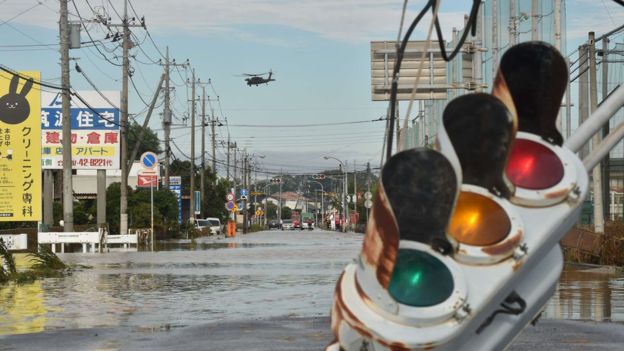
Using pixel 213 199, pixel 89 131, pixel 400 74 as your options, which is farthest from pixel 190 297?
pixel 213 199

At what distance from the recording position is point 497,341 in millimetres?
3479

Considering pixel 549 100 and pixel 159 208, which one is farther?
pixel 159 208

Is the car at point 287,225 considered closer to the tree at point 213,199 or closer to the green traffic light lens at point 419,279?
the tree at point 213,199

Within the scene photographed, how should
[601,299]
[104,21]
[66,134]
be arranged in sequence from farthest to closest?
1. [104,21]
2. [66,134]
3. [601,299]

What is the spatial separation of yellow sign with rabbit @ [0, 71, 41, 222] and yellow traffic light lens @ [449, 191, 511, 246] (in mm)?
36354

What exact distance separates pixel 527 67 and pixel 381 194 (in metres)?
0.70

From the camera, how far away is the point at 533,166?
349 centimetres

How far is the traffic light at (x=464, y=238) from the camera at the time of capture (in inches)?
128

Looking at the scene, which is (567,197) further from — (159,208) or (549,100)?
(159,208)

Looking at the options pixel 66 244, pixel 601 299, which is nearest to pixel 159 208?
pixel 66 244

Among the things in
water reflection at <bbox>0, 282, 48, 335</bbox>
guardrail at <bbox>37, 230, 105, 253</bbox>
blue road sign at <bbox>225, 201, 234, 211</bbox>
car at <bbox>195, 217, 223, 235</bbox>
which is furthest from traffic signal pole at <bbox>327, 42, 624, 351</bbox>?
blue road sign at <bbox>225, 201, 234, 211</bbox>

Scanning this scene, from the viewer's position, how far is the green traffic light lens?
328cm

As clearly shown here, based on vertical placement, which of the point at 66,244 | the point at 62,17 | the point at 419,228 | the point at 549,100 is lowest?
the point at 66,244

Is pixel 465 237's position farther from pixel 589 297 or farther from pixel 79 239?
pixel 79 239
